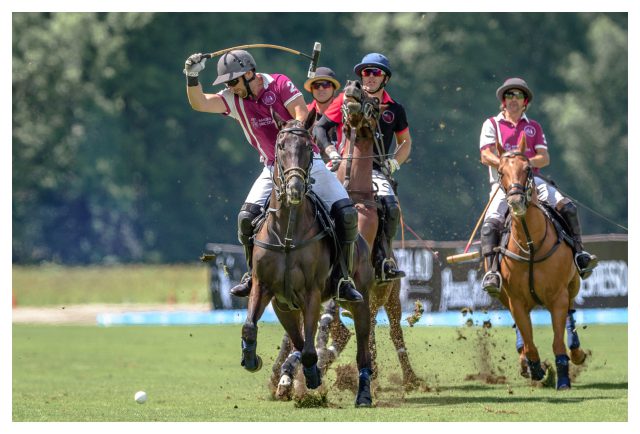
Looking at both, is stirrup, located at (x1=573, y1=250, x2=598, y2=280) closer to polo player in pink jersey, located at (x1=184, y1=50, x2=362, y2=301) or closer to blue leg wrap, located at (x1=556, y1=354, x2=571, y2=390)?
blue leg wrap, located at (x1=556, y1=354, x2=571, y2=390)

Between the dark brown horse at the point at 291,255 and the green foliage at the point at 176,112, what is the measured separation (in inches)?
1194

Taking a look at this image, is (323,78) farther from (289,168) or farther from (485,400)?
(485,400)

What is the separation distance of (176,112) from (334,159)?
32.2 meters

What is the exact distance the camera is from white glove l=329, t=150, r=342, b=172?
11889 mm

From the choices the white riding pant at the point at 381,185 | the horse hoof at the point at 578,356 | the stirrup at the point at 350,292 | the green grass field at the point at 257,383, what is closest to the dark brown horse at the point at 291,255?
the stirrup at the point at 350,292

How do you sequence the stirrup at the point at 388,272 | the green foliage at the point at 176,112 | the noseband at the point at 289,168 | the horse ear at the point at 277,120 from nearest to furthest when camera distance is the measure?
the noseband at the point at 289,168 < the horse ear at the point at 277,120 < the stirrup at the point at 388,272 < the green foliage at the point at 176,112

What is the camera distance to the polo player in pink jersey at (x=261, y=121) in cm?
1079

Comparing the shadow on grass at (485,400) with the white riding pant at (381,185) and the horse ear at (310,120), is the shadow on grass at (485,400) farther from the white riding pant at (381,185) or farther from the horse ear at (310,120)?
the horse ear at (310,120)

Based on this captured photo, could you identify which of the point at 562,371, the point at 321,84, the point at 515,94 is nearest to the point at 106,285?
the point at 321,84

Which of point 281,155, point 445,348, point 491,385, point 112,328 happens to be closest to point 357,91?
point 281,155

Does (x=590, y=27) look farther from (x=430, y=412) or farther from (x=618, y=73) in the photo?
(x=430, y=412)

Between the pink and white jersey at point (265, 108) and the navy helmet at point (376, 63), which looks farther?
the navy helmet at point (376, 63)

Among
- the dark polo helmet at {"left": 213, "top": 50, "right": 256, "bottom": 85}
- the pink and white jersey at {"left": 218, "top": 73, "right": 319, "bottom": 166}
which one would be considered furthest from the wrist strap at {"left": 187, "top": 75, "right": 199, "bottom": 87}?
the pink and white jersey at {"left": 218, "top": 73, "right": 319, "bottom": 166}

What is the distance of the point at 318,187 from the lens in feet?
36.6
